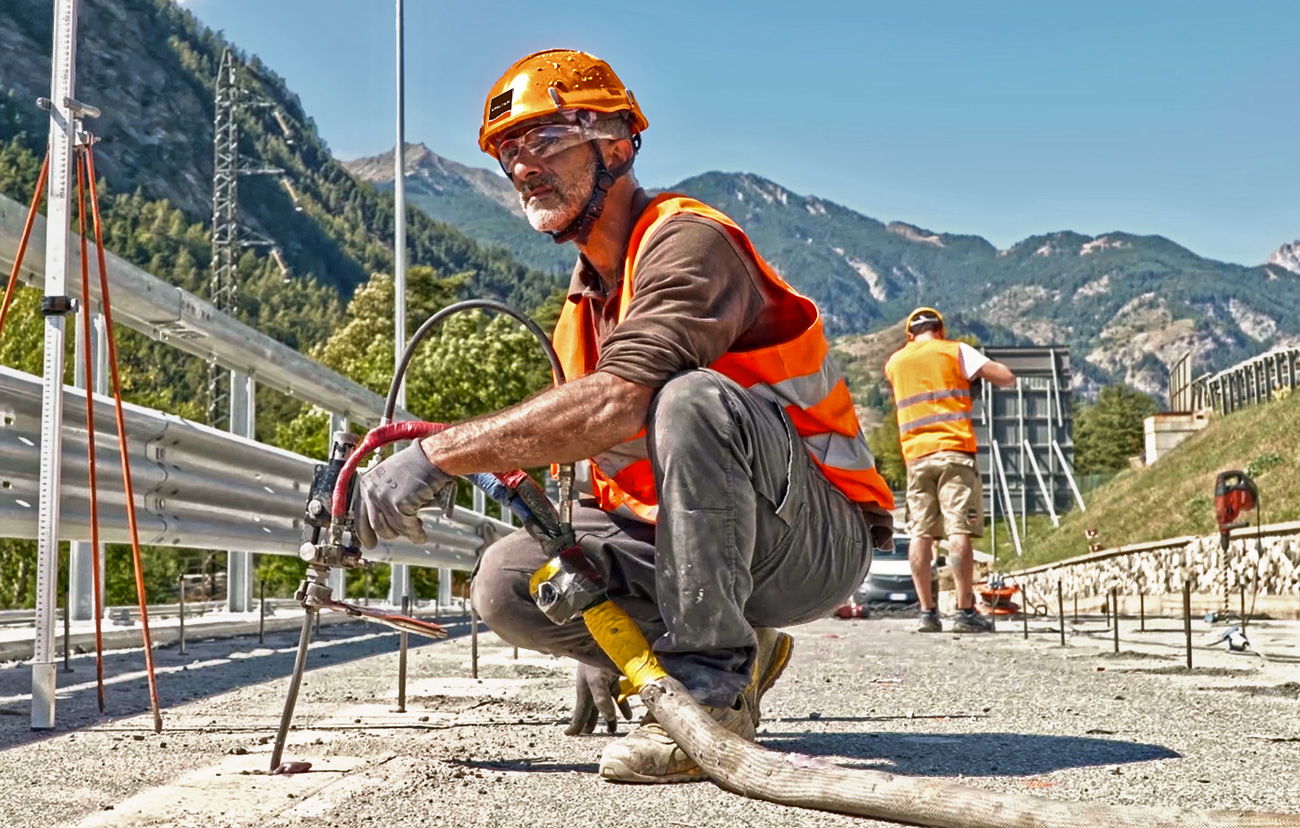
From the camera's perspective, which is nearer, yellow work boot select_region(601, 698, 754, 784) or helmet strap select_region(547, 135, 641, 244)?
yellow work boot select_region(601, 698, 754, 784)

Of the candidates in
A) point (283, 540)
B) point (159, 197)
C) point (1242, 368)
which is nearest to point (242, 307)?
point (159, 197)

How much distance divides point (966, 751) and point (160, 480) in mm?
3545

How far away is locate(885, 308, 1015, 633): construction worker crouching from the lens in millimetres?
9070

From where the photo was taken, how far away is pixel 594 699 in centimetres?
359

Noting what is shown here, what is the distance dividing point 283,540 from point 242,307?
12015 centimetres

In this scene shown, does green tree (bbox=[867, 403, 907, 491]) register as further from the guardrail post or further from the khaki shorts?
the guardrail post

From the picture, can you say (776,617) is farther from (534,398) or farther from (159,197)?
(159,197)

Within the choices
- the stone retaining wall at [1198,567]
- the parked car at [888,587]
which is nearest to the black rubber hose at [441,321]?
the stone retaining wall at [1198,567]

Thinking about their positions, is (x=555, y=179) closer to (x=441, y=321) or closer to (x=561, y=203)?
(x=561, y=203)

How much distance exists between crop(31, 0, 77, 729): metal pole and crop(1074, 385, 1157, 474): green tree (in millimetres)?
99994

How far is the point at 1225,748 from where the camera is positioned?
328 cm

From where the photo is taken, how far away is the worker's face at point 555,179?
10.6ft

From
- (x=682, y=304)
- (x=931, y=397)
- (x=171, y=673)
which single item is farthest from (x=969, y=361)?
(x=682, y=304)

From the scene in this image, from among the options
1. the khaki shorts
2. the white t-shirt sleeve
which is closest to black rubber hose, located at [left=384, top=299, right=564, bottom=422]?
the white t-shirt sleeve
